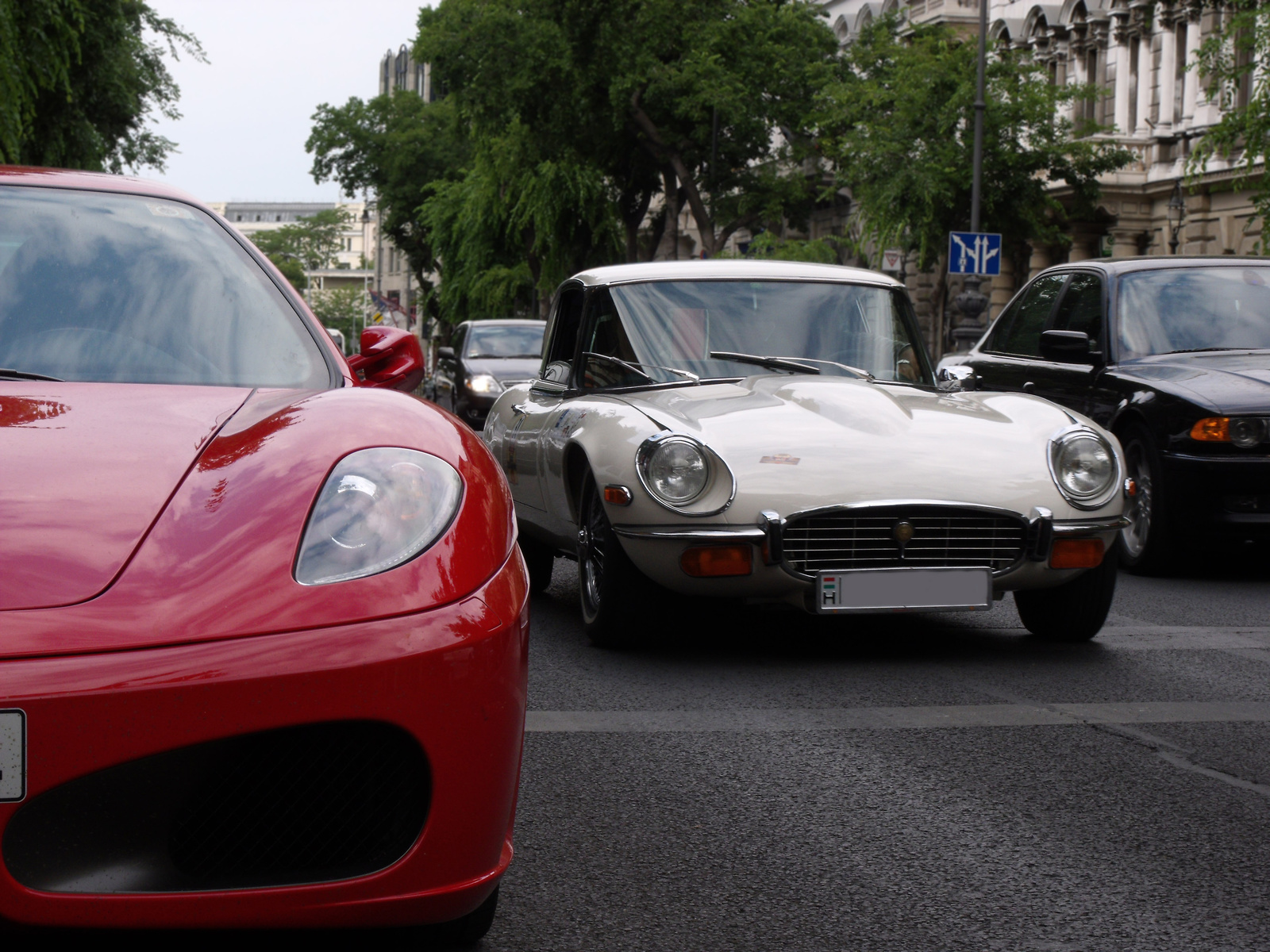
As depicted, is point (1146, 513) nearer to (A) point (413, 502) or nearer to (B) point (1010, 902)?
(B) point (1010, 902)

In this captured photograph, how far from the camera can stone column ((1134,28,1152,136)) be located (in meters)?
37.7

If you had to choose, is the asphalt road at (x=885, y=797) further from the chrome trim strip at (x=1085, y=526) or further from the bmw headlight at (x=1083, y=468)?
the bmw headlight at (x=1083, y=468)

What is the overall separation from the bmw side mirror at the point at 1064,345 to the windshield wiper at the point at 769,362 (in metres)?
2.34

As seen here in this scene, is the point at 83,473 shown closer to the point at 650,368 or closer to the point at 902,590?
the point at 902,590

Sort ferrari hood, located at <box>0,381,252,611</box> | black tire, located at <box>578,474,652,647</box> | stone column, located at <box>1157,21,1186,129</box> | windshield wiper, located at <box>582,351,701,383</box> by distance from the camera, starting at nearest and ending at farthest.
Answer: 1. ferrari hood, located at <box>0,381,252,611</box>
2. black tire, located at <box>578,474,652,647</box>
3. windshield wiper, located at <box>582,351,701,383</box>
4. stone column, located at <box>1157,21,1186,129</box>

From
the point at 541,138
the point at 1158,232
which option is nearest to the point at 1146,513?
the point at 1158,232

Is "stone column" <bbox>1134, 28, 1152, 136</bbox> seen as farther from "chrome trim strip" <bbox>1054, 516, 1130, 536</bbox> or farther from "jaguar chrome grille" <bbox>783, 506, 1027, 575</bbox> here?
"jaguar chrome grille" <bbox>783, 506, 1027, 575</bbox>

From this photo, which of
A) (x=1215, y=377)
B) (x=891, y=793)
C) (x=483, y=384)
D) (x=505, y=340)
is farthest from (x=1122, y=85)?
(x=891, y=793)

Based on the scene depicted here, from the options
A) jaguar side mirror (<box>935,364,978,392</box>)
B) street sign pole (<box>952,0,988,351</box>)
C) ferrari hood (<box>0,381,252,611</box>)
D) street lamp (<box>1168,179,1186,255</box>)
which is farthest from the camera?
street lamp (<box>1168,179,1186,255</box>)

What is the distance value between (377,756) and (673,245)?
1473 inches

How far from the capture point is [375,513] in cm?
255

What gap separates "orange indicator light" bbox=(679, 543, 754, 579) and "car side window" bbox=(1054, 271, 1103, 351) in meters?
4.34

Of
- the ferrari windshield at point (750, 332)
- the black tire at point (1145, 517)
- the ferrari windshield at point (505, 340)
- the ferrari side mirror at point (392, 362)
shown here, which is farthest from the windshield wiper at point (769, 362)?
the ferrari windshield at point (505, 340)

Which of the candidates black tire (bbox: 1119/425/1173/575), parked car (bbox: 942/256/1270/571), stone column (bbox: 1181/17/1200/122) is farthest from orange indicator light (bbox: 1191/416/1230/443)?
stone column (bbox: 1181/17/1200/122)
